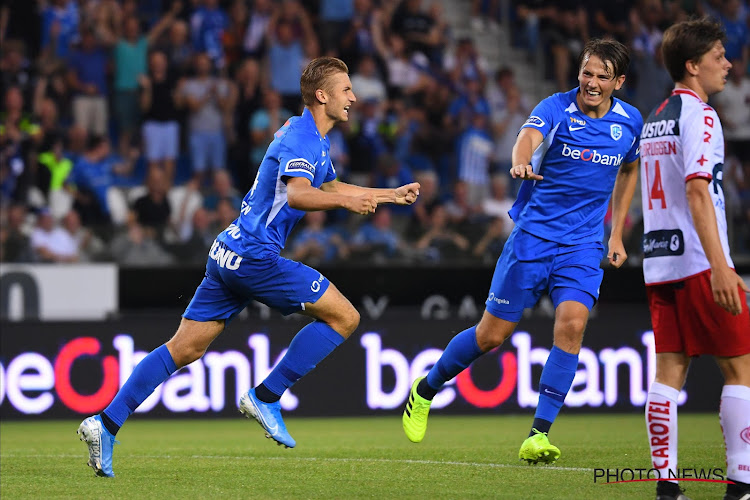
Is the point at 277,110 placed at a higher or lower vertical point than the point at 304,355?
higher

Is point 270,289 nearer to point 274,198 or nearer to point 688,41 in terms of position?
point 274,198

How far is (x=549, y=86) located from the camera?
16.4 meters

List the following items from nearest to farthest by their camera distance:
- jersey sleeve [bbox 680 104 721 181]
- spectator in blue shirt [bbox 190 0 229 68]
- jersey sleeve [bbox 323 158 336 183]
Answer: jersey sleeve [bbox 680 104 721 181] < jersey sleeve [bbox 323 158 336 183] < spectator in blue shirt [bbox 190 0 229 68]

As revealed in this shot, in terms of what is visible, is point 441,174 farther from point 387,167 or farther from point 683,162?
point 683,162

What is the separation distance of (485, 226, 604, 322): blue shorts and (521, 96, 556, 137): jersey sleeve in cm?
67

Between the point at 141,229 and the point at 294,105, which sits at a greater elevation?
the point at 294,105

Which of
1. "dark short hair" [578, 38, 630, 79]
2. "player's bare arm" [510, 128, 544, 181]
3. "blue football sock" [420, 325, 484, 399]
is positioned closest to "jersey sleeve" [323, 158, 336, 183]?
"player's bare arm" [510, 128, 544, 181]

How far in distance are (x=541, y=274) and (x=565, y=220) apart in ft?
1.18

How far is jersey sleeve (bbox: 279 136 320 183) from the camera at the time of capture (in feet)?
19.9

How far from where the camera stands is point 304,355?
21.3 ft

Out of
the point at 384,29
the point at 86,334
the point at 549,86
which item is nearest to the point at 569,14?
the point at 549,86

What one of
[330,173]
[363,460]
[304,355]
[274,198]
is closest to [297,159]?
[274,198]

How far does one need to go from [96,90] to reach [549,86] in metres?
6.43

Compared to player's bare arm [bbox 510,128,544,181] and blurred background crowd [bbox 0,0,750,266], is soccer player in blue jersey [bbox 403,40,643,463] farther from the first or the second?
blurred background crowd [bbox 0,0,750,266]
